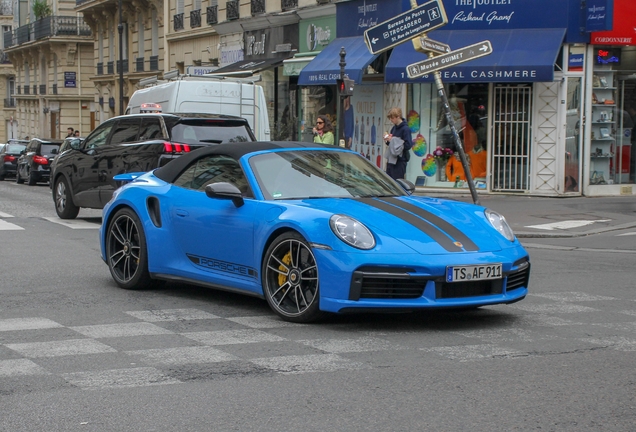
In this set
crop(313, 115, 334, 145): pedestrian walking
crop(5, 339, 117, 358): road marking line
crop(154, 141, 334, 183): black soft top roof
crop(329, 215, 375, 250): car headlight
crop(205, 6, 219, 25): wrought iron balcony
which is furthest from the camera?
crop(205, 6, 219, 25): wrought iron balcony

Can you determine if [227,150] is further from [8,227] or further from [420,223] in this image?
[8,227]

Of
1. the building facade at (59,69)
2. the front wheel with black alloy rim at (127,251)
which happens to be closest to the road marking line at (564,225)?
the front wheel with black alloy rim at (127,251)

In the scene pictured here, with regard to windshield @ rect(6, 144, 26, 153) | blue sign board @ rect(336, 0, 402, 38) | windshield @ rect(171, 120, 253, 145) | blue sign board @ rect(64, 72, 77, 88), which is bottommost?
windshield @ rect(6, 144, 26, 153)

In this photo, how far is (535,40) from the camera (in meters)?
21.1

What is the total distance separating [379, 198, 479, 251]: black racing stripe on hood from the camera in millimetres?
7211

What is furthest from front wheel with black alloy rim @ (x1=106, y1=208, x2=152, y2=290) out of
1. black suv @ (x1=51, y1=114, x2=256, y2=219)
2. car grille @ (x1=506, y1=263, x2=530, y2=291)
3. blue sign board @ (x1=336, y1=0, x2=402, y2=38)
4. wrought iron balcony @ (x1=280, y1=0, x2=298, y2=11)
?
wrought iron balcony @ (x1=280, y1=0, x2=298, y2=11)

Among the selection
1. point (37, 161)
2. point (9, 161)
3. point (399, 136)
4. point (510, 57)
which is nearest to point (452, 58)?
point (399, 136)

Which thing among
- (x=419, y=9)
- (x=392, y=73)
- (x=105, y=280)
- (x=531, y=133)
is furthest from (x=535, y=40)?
(x=105, y=280)

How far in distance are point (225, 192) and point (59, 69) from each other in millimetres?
54412

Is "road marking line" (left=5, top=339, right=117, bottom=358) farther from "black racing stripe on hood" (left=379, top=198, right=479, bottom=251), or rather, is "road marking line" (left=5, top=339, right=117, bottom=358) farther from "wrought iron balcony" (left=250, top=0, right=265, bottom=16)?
"wrought iron balcony" (left=250, top=0, right=265, bottom=16)

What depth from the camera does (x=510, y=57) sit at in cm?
2089

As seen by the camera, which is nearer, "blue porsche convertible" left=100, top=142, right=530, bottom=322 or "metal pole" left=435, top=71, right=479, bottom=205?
"blue porsche convertible" left=100, top=142, right=530, bottom=322

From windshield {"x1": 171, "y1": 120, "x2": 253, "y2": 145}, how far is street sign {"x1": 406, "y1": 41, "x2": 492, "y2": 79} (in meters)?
2.88

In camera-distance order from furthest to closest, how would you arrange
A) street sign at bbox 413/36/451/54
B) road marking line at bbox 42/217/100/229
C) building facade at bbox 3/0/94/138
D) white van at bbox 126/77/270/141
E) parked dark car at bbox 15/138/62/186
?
building facade at bbox 3/0/94/138 < parked dark car at bbox 15/138/62/186 < white van at bbox 126/77/270/141 < street sign at bbox 413/36/451/54 < road marking line at bbox 42/217/100/229
